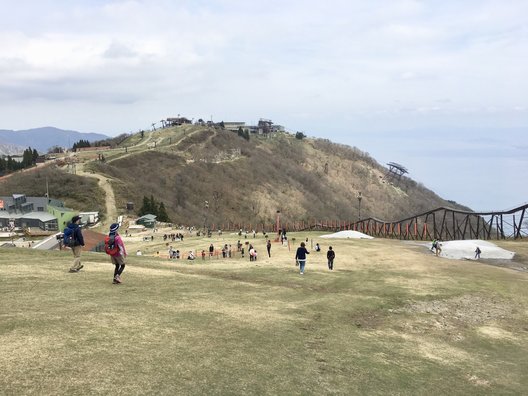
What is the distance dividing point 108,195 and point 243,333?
321ft

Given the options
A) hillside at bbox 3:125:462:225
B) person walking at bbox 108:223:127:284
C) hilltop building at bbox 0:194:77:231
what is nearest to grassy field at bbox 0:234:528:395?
person walking at bbox 108:223:127:284

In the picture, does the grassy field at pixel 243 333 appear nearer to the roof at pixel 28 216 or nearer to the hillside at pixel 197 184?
the roof at pixel 28 216

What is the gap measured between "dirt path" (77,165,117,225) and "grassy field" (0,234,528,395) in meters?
72.1

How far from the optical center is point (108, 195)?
105 m

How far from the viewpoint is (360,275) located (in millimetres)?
30812

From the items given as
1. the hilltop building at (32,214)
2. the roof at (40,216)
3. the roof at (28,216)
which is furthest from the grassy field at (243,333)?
the roof at (28,216)

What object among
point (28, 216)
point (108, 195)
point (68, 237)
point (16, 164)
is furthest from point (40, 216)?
point (68, 237)

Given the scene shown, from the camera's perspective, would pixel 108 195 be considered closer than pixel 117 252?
No

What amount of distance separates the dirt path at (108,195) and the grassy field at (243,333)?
237 feet

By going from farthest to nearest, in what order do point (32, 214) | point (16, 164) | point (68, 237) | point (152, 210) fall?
point (16, 164), point (152, 210), point (32, 214), point (68, 237)

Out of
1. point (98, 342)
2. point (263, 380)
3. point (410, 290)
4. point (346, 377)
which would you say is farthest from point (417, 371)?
point (410, 290)

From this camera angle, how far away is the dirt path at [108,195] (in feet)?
310

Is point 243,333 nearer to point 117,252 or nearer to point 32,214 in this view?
point 117,252

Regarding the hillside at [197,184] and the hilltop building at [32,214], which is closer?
the hilltop building at [32,214]
